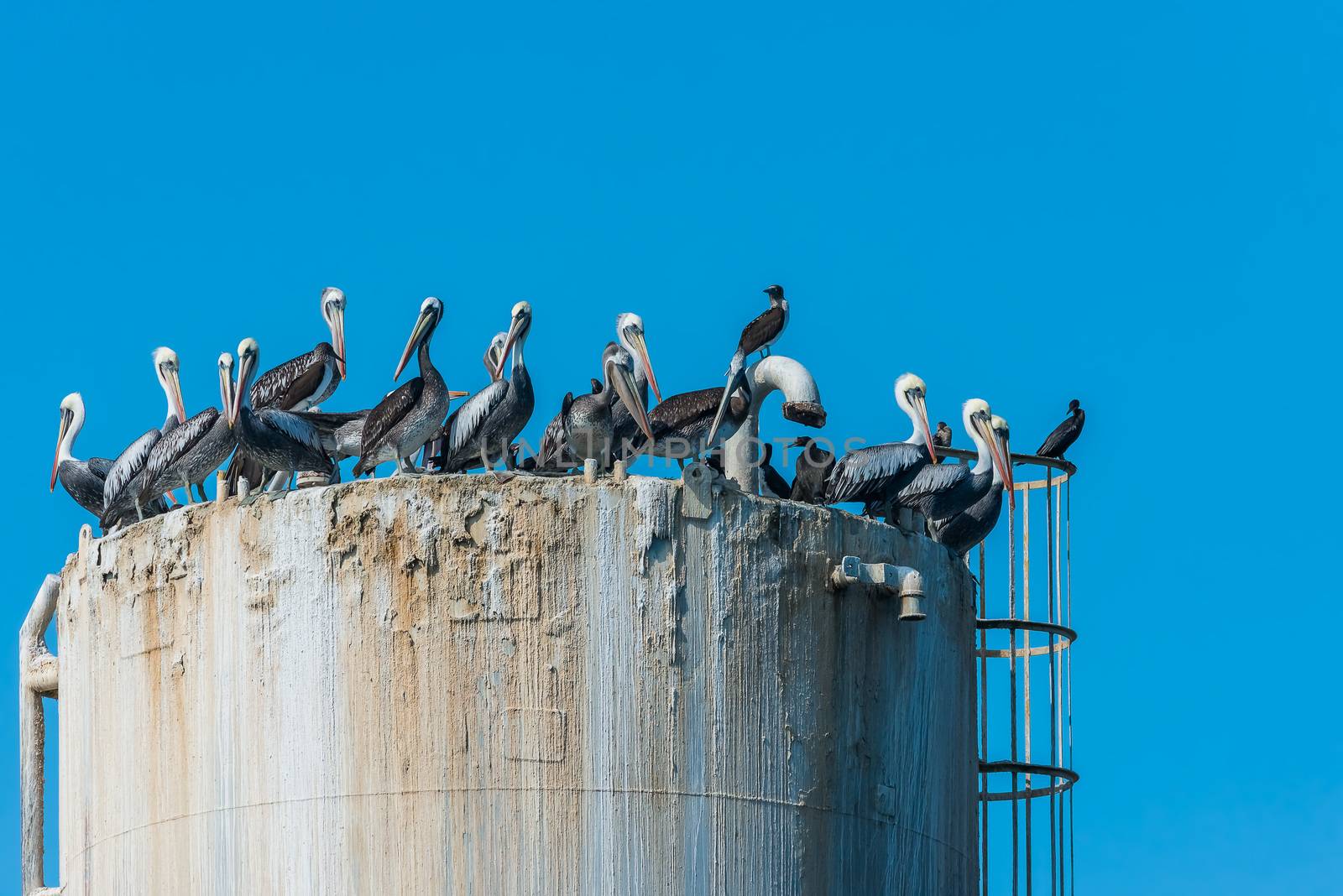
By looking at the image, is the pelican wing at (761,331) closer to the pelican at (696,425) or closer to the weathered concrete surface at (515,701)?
the pelican at (696,425)

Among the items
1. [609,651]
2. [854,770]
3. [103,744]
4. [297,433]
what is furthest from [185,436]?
[854,770]

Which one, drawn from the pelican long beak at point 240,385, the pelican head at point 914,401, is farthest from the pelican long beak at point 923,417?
the pelican long beak at point 240,385

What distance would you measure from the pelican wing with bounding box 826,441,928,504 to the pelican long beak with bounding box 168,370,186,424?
A: 19.9 ft

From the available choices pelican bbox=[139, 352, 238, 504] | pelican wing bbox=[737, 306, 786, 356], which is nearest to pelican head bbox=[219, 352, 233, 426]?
pelican bbox=[139, 352, 238, 504]

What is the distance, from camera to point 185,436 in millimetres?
21812

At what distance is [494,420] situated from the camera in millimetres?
21125

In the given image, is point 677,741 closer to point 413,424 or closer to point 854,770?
point 854,770

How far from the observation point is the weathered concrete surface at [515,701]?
18594mm

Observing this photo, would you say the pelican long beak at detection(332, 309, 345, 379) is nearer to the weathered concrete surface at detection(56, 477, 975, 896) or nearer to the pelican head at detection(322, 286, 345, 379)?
the pelican head at detection(322, 286, 345, 379)

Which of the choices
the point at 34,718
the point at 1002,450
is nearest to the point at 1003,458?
the point at 1002,450

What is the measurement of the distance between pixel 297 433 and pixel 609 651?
3639 millimetres

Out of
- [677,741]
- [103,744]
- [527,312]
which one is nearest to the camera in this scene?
[677,741]

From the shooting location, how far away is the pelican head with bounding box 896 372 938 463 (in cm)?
2375

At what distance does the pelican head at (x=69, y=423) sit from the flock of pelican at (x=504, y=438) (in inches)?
23.7
